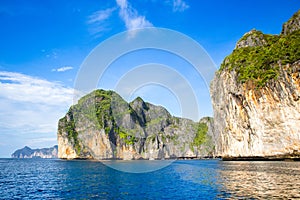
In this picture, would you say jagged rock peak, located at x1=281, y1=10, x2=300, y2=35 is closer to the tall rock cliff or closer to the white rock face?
the tall rock cliff

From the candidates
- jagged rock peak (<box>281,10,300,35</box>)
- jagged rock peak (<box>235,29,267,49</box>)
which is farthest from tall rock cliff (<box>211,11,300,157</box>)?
jagged rock peak (<box>235,29,267,49</box>)

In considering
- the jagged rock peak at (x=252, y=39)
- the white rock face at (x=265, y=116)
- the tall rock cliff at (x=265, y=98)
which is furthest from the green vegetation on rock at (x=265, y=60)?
the jagged rock peak at (x=252, y=39)

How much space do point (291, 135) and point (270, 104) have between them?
1233cm

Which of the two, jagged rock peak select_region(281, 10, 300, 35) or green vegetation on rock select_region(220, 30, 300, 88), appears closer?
green vegetation on rock select_region(220, 30, 300, 88)

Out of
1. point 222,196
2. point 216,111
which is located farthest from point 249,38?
point 222,196

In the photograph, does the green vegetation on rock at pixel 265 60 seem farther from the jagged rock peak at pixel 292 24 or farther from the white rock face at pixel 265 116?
the jagged rock peak at pixel 292 24

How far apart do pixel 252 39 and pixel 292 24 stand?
23214 mm

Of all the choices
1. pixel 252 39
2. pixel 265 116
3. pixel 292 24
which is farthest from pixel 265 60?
pixel 252 39

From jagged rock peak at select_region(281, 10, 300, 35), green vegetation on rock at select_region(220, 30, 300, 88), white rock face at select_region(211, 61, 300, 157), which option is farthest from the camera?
jagged rock peak at select_region(281, 10, 300, 35)

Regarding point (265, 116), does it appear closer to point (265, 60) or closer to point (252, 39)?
point (265, 60)

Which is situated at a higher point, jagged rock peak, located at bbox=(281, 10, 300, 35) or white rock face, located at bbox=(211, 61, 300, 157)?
jagged rock peak, located at bbox=(281, 10, 300, 35)

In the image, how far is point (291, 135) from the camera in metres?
77.8

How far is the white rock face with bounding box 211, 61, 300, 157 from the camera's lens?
7712 centimetres

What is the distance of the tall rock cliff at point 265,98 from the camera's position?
77.9 metres
